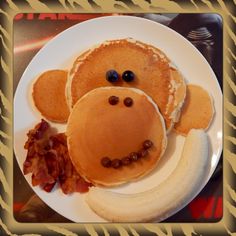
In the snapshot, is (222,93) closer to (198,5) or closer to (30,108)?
(198,5)

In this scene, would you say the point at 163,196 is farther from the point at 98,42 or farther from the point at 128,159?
the point at 98,42

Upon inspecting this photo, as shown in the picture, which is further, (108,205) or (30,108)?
(30,108)

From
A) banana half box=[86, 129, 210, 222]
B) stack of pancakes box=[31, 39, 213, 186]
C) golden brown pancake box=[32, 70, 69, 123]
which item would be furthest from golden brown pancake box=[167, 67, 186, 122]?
golden brown pancake box=[32, 70, 69, 123]

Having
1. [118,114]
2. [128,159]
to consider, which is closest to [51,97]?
[118,114]

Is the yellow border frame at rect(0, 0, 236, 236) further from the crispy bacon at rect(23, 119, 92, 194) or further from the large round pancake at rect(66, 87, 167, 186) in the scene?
the large round pancake at rect(66, 87, 167, 186)

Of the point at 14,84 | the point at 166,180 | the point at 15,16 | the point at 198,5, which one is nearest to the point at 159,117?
the point at 166,180

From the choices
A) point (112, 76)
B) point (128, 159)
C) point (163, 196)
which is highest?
point (112, 76)
